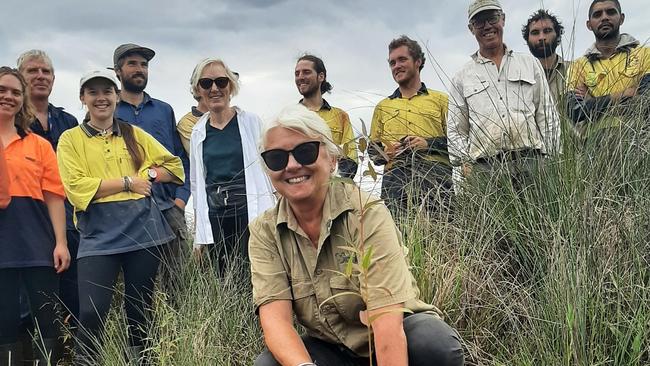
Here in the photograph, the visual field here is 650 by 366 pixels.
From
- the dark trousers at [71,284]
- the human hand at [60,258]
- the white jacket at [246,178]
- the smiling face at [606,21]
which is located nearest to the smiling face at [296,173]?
the white jacket at [246,178]

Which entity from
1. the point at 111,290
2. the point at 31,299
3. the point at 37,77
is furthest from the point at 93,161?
the point at 37,77

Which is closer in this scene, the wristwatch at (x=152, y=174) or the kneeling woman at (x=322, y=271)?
the kneeling woman at (x=322, y=271)

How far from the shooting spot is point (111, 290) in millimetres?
4105

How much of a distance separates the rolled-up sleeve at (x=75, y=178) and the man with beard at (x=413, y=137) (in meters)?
1.83

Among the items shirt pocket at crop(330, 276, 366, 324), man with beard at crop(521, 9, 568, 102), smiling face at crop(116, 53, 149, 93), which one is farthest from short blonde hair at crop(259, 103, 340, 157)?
smiling face at crop(116, 53, 149, 93)

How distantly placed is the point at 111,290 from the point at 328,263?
1.82 meters

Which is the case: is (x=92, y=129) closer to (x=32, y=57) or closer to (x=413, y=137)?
(x=32, y=57)

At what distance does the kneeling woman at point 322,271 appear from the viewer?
2693 millimetres

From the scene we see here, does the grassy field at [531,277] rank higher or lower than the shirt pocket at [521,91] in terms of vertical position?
lower

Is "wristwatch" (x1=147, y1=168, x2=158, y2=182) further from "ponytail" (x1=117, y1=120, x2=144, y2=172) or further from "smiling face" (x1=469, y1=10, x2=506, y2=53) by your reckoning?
"smiling face" (x1=469, y1=10, x2=506, y2=53)

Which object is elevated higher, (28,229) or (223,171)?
(223,171)

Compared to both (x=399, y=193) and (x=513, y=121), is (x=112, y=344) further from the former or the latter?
(x=513, y=121)

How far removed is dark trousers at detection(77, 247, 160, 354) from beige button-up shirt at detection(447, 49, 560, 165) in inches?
82.5

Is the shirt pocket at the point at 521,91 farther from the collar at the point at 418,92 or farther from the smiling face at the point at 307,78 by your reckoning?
the smiling face at the point at 307,78
